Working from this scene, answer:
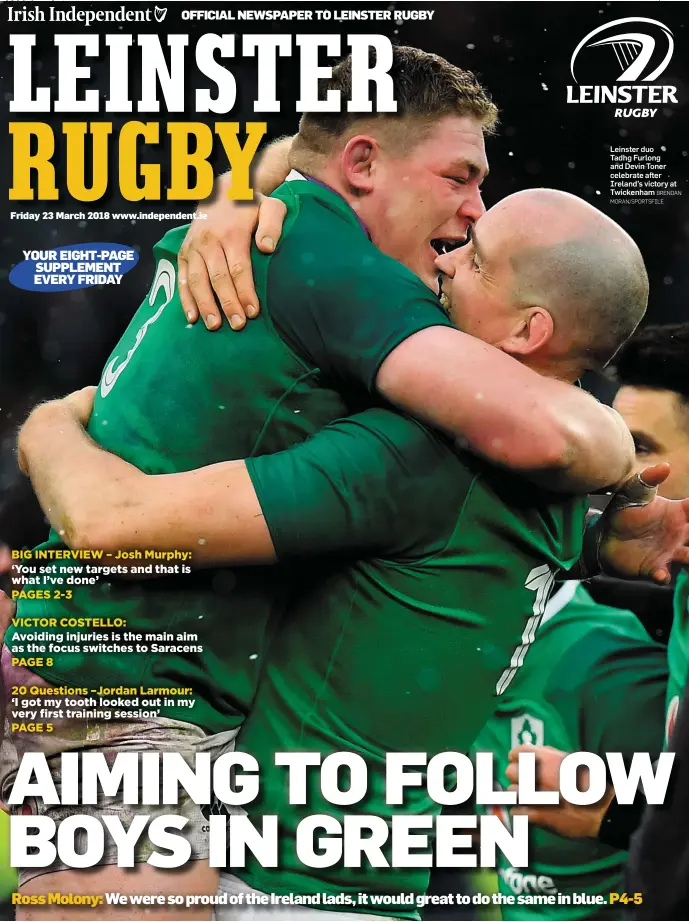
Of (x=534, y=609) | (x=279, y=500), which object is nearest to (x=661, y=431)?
(x=534, y=609)

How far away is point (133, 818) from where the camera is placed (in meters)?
2.50

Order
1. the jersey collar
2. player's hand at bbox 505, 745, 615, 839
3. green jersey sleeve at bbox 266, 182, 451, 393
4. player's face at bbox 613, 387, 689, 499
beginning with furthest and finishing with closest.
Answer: player's face at bbox 613, 387, 689, 499 → player's hand at bbox 505, 745, 615, 839 → the jersey collar → green jersey sleeve at bbox 266, 182, 451, 393

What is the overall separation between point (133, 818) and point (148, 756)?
0.50ft

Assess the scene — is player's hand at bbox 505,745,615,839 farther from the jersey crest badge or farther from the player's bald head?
the player's bald head

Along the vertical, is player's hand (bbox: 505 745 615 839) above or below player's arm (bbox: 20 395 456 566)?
below

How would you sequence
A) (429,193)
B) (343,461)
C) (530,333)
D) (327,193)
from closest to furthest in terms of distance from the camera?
1. (343,461)
2. (530,333)
3. (327,193)
4. (429,193)

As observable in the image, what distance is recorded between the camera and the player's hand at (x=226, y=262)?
2.25 metres

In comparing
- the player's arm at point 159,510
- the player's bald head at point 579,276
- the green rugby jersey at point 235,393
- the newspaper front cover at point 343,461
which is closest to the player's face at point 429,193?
the newspaper front cover at point 343,461

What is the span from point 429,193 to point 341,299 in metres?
0.50

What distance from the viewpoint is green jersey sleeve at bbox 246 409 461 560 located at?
2146mm

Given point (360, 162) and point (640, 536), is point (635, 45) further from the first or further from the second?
point (640, 536)

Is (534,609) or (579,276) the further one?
(534,609)

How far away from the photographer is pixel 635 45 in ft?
9.34

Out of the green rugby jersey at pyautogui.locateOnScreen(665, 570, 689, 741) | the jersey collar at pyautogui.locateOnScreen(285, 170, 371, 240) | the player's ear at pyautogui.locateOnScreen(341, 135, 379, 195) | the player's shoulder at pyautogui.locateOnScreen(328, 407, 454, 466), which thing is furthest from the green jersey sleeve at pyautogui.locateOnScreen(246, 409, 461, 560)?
the green rugby jersey at pyautogui.locateOnScreen(665, 570, 689, 741)
